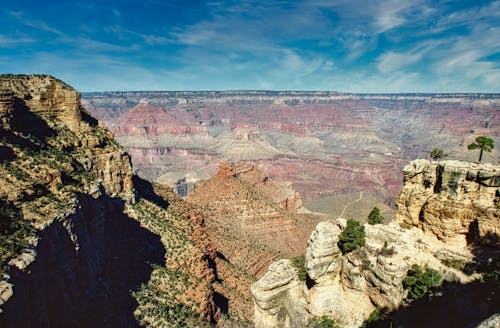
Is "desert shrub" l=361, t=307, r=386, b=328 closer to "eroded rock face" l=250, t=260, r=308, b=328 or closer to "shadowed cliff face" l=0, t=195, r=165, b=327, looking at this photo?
"eroded rock face" l=250, t=260, r=308, b=328

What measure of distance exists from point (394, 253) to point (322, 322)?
803cm

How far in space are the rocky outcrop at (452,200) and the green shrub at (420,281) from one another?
14.2 feet

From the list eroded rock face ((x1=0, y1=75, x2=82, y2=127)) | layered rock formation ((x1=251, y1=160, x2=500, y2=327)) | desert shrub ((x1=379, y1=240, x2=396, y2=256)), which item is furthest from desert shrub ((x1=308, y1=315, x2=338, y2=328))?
eroded rock face ((x1=0, y1=75, x2=82, y2=127))

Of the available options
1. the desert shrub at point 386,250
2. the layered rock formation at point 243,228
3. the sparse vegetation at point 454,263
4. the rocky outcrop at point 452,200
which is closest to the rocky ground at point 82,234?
the layered rock formation at point 243,228

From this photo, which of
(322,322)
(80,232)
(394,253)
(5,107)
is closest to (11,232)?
(80,232)

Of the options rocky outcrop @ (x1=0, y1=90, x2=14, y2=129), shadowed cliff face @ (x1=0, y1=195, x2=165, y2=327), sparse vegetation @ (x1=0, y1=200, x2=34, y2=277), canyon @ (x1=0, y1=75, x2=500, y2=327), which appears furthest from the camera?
rocky outcrop @ (x1=0, y1=90, x2=14, y2=129)

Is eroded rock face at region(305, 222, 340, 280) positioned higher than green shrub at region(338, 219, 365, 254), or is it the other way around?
green shrub at region(338, 219, 365, 254)

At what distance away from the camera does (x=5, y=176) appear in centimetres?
3228

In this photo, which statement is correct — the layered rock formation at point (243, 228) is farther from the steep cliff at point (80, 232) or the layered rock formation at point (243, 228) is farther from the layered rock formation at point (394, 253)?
the layered rock formation at point (394, 253)

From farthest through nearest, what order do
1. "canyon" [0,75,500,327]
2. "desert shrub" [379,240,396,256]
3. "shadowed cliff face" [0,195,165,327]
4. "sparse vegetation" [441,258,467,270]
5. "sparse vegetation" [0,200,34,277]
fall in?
"desert shrub" [379,240,396,256] < "canyon" [0,75,500,327] < "sparse vegetation" [441,258,467,270] < "shadowed cliff face" [0,195,165,327] < "sparse vegetation" [0,200,34,277]

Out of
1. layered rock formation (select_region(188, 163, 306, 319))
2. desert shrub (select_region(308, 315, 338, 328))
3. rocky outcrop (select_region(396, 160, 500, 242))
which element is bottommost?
layered rock formation (select_region(188, 163, 306, 319))

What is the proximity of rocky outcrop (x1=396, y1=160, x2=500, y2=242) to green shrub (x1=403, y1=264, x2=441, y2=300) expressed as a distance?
170 inches

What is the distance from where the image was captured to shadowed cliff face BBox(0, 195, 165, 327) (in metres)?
25.3

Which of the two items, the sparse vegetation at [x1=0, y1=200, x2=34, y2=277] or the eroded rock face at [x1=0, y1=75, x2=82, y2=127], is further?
the eroded rock face at [x1=0, y1=75, x2=82, y2=127]
